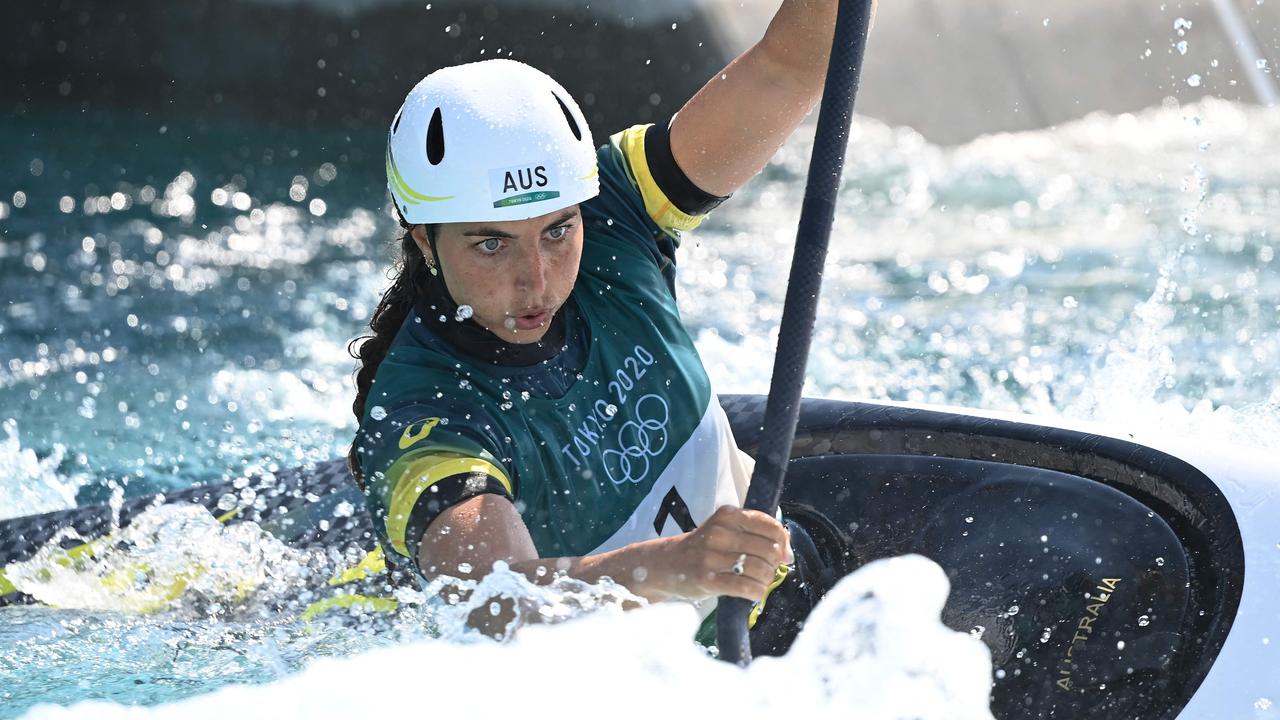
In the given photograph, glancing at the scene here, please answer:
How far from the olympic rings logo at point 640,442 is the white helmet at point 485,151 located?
35cm

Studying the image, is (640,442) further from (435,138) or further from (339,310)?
(339,310)

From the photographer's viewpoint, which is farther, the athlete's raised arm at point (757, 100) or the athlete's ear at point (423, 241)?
the athlete's raised arm at point (757, 100)

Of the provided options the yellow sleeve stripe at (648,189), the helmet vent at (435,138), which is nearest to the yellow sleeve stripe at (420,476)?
the helmet vent at (435,138)

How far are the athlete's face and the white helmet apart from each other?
0.8 inches

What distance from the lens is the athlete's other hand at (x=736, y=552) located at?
136cm

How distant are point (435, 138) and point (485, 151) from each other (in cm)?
9

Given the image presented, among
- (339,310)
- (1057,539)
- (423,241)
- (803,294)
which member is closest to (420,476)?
(423,241)

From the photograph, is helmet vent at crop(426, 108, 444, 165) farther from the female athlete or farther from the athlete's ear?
the athlete's ear

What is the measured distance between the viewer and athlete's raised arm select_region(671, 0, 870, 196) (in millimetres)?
1992

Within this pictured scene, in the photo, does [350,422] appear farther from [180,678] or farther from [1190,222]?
[1190,222]

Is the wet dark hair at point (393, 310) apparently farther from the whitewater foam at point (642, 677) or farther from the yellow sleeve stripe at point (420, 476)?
the whitewater foam at point (642, 677)

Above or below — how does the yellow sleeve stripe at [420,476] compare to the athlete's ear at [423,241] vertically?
below

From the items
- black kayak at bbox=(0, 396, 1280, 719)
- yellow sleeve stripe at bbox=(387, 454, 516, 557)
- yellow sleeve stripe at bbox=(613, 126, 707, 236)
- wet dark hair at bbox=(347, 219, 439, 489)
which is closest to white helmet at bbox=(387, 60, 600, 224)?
wet dark hair at bbox=(347, 219, 439, 489)

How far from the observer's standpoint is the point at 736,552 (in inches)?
53.7
